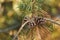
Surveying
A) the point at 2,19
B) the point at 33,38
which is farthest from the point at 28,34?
the point at 2,19

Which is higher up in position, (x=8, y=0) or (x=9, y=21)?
(x=8, y=0)

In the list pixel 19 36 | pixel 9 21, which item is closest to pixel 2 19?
pixel 9 21

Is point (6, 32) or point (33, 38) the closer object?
point (33, 38)

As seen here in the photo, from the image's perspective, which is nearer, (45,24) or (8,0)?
(45,24)

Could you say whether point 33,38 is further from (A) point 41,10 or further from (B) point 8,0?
(B) point 8,0

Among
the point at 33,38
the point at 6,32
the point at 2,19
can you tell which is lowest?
the point at 6,32

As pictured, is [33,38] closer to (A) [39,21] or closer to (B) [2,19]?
(A) [39,21]

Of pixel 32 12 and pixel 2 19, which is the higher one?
pixel 32 12

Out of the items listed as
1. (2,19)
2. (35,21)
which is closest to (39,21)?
(35,21)
